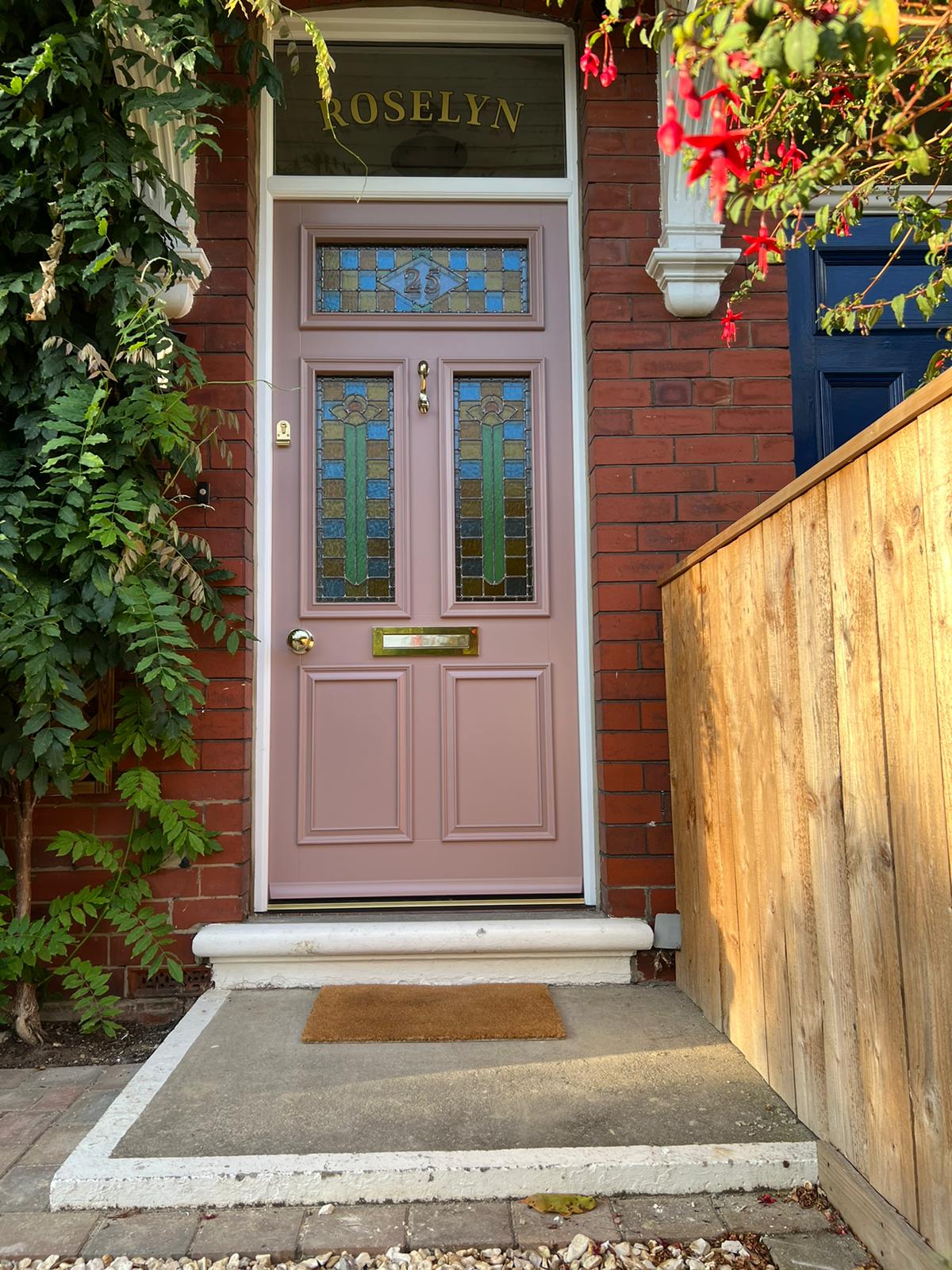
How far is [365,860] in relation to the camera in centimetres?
302

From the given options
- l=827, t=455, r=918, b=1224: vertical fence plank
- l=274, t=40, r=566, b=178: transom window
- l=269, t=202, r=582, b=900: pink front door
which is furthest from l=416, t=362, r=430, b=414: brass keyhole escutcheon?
l=827, t=455, r=918, b=1224: vertical fence plank

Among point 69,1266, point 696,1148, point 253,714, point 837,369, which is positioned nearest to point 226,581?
point 253,714

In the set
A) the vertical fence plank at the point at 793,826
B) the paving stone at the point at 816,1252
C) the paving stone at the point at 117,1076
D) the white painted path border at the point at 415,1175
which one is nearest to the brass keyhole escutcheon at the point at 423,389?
the vertical fence plank at the point at 793,826

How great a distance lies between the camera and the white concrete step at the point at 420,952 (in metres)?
2.67

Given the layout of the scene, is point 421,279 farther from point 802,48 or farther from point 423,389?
point 802,48

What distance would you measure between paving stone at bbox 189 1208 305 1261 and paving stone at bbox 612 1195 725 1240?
1.96 feet

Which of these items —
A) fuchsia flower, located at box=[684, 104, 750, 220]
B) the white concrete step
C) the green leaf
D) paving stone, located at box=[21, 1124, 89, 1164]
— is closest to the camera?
the green leaf

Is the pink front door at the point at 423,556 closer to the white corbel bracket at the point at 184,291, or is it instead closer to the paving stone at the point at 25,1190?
the white corbel bracket at the point at 184,291

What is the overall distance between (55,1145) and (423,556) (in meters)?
1.97

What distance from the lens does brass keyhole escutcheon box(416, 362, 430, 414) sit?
3.17 metres

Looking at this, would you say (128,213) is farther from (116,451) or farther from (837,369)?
(837,369)

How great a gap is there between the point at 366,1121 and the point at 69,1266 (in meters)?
0.57

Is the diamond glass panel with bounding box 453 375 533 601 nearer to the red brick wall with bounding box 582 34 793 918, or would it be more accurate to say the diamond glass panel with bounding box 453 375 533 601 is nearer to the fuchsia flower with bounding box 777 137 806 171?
the red brick wall with bounding box 582 34 793 918

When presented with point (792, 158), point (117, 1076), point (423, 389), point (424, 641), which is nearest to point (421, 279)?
point (423, 389)
